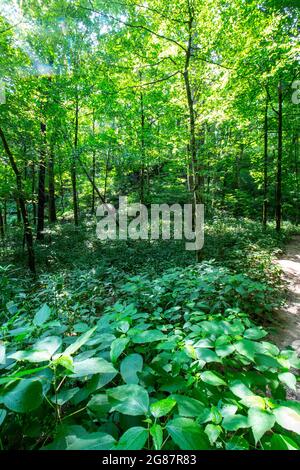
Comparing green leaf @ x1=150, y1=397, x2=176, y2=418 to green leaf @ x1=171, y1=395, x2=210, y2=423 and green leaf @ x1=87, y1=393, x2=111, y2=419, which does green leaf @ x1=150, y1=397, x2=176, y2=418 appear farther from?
A: green leaf @ x1=87, y1=393, x2=111, y2=419

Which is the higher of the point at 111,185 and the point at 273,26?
the point at 273,26

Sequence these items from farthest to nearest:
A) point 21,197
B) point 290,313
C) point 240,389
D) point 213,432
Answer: point 21,197 → point 290,313 → point 240,389 → point 213,432

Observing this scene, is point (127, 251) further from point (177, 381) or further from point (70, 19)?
point (177, 381)

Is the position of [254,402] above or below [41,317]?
below

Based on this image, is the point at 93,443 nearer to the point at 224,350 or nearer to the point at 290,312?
the point at 224,350

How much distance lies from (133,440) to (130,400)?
141 millimetres

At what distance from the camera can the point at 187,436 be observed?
0.69 metres

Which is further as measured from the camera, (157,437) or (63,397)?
(63,397)

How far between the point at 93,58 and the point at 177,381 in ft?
28.1

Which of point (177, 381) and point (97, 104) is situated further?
point (97, 104)

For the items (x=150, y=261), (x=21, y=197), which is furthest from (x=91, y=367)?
(x=21, y=197)

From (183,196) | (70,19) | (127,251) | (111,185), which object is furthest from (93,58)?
(111,185)

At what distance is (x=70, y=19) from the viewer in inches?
241

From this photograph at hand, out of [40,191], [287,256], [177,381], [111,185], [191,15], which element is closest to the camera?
[177,381]
